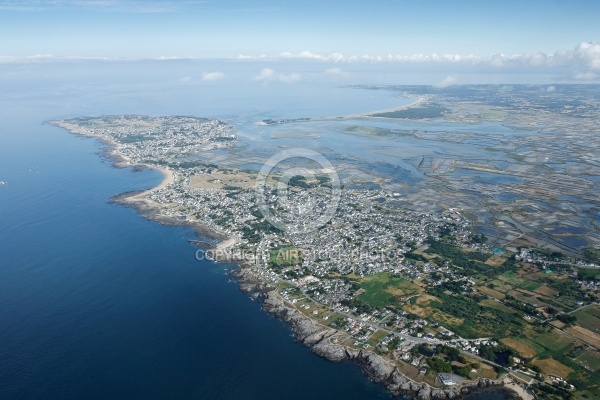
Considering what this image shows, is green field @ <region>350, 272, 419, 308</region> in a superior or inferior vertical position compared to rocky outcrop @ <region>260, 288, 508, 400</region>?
superior

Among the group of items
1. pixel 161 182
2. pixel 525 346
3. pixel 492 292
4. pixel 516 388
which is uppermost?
pixel 161 182

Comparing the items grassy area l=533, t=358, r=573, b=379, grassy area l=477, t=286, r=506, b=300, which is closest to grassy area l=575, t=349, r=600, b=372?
grassy area l=533, t=358, r=573, b=379

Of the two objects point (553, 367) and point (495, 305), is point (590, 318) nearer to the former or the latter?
point (495, 305)

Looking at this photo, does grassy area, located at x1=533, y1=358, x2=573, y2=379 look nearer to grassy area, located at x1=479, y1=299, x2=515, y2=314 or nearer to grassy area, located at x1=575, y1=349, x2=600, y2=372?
grassy area, located at x1=575, y1=349, x2=600, y2=372

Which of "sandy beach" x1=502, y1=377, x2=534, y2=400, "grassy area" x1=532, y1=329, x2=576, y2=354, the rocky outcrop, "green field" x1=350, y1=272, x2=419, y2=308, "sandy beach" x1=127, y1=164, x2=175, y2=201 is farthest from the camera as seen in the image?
"sandy beach" x1=127, y1=164, x2=175, y2=201

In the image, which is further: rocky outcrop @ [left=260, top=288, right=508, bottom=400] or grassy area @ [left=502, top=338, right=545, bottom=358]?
grassy area @ [left=502, top=338, right=545, bottom=358]

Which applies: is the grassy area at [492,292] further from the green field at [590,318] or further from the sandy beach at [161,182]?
the sandy beach at [161,182]

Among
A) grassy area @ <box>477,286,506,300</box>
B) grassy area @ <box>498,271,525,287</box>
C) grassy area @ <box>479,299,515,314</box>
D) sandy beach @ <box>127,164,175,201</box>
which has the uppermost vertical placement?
sandy beach @ <box>127,164,175,201</box>

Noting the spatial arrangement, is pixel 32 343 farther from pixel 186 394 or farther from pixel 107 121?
Result: pixel 107 121

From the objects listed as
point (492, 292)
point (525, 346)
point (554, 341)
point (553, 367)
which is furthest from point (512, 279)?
point (553, 367)
